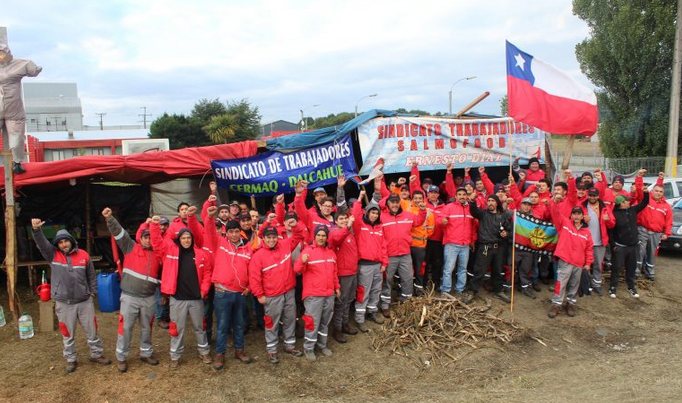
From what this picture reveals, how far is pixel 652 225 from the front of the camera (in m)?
8.69

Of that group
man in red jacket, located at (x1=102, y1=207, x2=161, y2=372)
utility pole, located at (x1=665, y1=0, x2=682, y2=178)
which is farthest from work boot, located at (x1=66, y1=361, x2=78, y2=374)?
utility pole, located at (x1=665, y1=0, x2=682, y2=178)

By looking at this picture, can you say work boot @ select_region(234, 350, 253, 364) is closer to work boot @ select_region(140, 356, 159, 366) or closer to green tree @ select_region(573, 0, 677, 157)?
work boot @ select_region(140, 356, 159, 366)

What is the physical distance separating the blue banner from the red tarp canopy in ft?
0.89

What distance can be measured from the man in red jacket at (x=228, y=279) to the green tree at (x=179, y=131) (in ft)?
139

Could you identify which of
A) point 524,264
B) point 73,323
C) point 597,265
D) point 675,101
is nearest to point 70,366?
point 73,323

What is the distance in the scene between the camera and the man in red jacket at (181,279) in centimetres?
555

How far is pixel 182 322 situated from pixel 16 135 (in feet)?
13.8

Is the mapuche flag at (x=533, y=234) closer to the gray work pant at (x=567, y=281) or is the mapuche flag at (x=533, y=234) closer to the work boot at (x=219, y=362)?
the gray work pant at (x=567, y=281)

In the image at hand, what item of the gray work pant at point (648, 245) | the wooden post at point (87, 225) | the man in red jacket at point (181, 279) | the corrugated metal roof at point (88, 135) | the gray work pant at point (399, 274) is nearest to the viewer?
the man in red jacket at point (181, 279)

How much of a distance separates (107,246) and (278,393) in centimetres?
618

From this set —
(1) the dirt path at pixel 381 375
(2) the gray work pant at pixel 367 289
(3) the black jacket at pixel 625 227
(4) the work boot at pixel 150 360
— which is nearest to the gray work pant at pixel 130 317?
(4) the work boot at pixel 150 360

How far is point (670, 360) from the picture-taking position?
590cm

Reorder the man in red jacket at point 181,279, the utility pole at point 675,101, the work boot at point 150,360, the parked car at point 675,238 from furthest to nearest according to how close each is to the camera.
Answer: the utility pole at point 675,101, the parked car at point 675,238, the work boot at point 150,360, the man in red jacket at point 181,279

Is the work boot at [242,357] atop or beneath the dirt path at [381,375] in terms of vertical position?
atop
